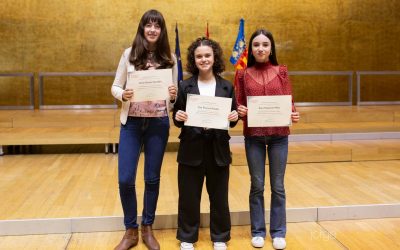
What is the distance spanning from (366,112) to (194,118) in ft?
16.9

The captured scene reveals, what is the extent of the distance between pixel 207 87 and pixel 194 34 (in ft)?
21.5

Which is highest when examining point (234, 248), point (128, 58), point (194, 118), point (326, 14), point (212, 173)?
point (326, 14)

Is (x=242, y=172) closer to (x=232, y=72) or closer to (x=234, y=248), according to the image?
(x=234, y=248)

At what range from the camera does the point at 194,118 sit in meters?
2.64

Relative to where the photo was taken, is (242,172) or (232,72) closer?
(242,172)

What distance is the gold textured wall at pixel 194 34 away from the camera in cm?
871

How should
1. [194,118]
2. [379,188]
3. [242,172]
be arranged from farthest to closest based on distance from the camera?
1. [242,172]
2. [379,188]
3. [194,118]

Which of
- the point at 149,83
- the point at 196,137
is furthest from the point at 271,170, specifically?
the point at 149,83

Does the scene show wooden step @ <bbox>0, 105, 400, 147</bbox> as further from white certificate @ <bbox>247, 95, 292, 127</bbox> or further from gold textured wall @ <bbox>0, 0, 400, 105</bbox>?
white certificate @ <bbox>247, 95, 292, 127</bbox>

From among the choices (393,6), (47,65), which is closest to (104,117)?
(47,65)

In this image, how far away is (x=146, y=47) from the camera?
263cm

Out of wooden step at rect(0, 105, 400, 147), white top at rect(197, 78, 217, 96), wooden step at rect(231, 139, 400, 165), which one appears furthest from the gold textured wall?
white top at rect(197, 78, 217, 96)

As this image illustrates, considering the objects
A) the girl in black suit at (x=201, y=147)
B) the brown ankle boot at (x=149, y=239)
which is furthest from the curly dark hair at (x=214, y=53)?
the brown ankle boot at (x=149, y=239)

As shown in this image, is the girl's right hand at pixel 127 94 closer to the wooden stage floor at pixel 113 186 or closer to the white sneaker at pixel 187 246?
the white sneaker at pixel 187 246
